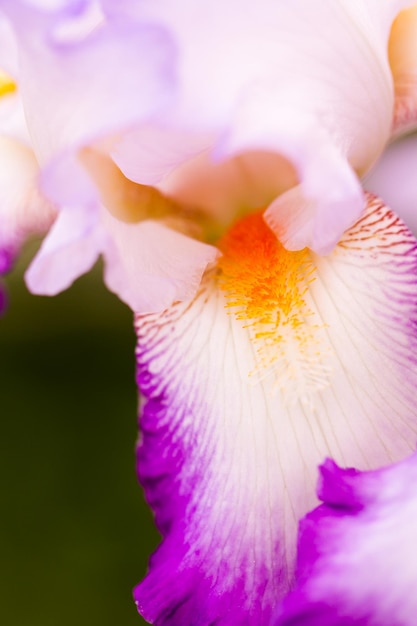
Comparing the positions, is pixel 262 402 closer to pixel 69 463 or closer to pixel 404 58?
pixel 404 58

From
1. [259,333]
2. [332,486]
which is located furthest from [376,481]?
[259,333]

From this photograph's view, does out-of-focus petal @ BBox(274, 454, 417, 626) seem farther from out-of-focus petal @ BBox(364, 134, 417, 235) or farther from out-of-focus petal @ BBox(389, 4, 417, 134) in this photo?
out-of-focus petal @ BBox(364, 134, 417, 235)

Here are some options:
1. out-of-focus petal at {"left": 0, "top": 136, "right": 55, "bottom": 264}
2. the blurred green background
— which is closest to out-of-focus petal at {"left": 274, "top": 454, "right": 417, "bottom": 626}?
out-of-focus petal at {"left": 0, "top": 136, "right": 55, "bottom": 264}

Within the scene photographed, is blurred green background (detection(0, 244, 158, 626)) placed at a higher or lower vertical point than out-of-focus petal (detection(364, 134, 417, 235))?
lower

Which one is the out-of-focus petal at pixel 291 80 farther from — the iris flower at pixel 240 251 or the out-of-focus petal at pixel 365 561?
the out-of-focus petal at pixel 365 561

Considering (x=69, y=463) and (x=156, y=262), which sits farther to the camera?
(x=69, y=463)

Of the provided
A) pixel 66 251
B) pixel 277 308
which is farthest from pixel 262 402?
pixel 66 251
